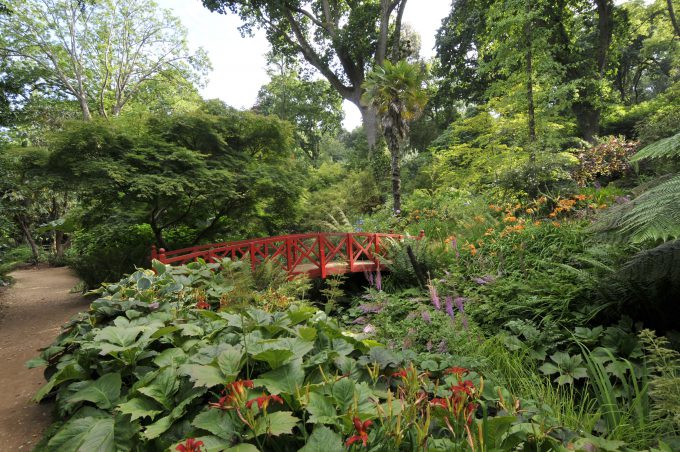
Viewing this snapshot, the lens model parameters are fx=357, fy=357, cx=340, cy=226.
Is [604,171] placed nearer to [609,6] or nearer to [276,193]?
[276,193]

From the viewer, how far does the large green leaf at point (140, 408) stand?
1.59 meters

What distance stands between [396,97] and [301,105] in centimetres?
1430

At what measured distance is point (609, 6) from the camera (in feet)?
47.6

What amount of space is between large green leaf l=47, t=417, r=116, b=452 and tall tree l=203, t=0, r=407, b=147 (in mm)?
13642

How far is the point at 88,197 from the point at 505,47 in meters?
10.2

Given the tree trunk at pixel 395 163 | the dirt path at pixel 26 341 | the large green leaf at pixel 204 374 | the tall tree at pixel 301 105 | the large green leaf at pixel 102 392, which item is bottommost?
the dirt path at pixel 26 341

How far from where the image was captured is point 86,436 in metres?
1.61

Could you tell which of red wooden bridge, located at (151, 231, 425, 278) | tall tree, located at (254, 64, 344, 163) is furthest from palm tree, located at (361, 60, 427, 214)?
tall tree, located at (254, 64, 344, 163)

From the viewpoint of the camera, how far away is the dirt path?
2.42 meters

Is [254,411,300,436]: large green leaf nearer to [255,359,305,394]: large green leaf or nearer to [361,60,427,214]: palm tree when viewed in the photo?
[255,359,305,394]: large green leaf

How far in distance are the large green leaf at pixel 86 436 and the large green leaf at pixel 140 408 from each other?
0.10 metres

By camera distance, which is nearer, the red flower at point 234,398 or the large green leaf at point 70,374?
the red flower at point 234,398

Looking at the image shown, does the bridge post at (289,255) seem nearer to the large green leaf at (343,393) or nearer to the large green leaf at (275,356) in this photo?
the large green leaf at (275,356)

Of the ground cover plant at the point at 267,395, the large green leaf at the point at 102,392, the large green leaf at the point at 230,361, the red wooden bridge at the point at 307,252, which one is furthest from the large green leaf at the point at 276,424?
the red wooden bridge at the point at 307,252
